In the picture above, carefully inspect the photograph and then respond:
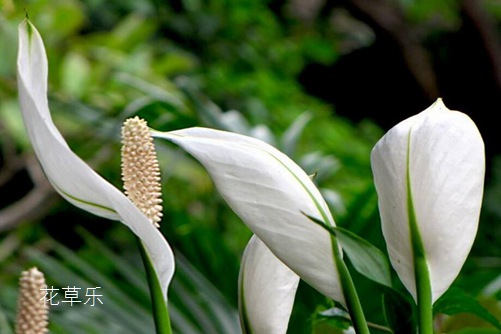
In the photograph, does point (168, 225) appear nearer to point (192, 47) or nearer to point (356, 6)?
point (192, 47)

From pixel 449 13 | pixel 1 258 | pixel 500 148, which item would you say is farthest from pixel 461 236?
pixel 500 148

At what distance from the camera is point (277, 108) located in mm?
1858

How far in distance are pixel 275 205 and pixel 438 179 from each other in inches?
2.0

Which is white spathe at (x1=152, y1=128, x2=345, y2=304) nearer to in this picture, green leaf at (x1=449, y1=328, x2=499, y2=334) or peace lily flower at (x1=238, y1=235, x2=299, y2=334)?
peace lily flower at (x1=238, y1=235, x2=299, y2=334)

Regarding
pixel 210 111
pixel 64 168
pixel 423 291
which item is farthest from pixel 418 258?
pixel 210 111

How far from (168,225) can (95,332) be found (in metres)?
0.59

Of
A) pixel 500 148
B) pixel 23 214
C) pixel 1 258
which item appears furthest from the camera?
pixel 500 148

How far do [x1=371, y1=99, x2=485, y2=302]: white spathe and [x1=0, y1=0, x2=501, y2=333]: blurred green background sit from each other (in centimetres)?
9

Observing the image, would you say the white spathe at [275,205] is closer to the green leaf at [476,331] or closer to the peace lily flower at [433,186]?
the peace lily flower at [433,186]

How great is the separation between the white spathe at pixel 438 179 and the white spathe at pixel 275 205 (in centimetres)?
3

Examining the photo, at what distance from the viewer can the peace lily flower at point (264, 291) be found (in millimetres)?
311

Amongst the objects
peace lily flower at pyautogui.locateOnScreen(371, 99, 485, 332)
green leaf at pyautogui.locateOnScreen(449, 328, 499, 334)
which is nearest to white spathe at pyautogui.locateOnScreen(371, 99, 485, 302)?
peace lily flower at pyautogui.locateOnScreen(371, 99, 485, 332)

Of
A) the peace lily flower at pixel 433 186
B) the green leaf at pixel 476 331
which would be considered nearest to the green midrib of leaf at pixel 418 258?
the peace lily flower at pixel 433 186

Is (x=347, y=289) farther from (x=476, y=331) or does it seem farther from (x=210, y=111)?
(x=210, y=111)
